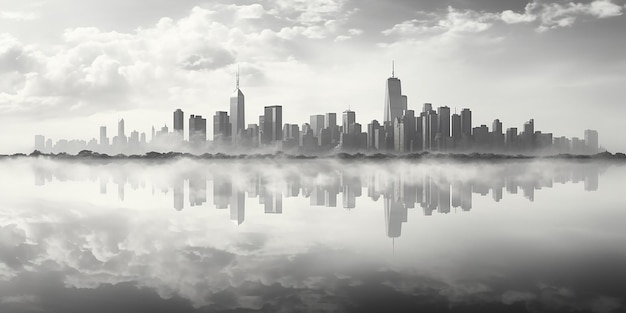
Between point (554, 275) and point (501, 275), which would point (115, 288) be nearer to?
point (501, 275)

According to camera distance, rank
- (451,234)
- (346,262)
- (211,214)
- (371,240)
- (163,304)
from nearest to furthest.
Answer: (163,304)
(346,262)
(371,240)
(451,234)
(211,214)

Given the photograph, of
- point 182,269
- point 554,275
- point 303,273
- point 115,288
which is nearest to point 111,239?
point 182,269

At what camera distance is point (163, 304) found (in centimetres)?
2356

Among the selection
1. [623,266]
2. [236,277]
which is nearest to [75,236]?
[236,277]

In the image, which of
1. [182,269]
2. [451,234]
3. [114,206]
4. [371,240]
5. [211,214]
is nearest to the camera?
[182,269]

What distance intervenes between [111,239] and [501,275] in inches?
1154

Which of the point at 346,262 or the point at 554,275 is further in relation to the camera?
the point at 346,262

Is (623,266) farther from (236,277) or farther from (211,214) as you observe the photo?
(211,214)

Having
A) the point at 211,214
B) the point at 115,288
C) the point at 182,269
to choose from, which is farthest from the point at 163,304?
the point at 211,214

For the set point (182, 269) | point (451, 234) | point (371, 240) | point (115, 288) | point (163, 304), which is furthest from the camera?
point (451, 234)

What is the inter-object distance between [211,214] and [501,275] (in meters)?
38.9

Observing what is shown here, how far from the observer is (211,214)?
60.9m

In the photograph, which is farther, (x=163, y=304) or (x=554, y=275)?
(x=554, y=275)

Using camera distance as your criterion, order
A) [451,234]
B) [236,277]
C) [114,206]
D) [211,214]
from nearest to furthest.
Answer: [236,277] < [451,234] < [211,214] < [114,206]
